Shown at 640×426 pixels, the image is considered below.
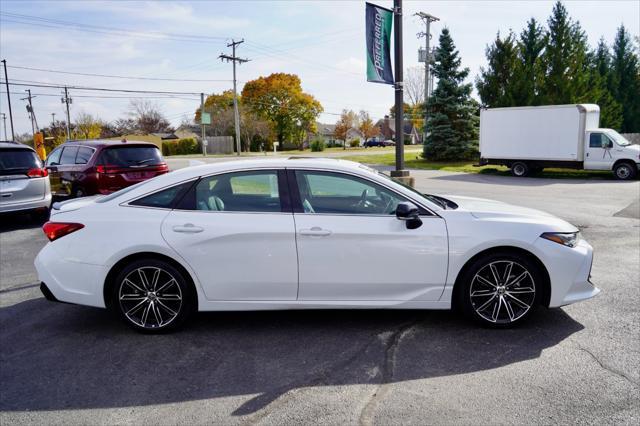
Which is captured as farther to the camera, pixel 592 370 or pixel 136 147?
pixel 136 147

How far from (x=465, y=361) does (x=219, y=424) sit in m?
1.92

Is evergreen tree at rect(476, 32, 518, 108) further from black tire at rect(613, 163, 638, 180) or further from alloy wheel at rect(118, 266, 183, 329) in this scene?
alloy wheel at rect(118, 266, 183, 329)

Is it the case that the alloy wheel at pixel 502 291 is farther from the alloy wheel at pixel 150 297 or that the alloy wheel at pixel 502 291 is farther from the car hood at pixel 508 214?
the alloy wheel at pixel 150 297

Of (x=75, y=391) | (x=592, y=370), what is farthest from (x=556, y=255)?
(x=75, y=391)

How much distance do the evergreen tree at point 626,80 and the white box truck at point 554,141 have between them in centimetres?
2278

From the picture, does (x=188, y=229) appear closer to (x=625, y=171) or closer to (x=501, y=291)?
(x=501, y=291)

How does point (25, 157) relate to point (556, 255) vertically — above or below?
above

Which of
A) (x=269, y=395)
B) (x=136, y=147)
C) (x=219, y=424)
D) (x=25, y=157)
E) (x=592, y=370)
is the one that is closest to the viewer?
(x=219, y=424)

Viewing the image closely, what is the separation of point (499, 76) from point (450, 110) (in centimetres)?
532

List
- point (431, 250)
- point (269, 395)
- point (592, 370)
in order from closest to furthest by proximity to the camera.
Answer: point (269, 395) < point (592, 370) < point (431, 250)

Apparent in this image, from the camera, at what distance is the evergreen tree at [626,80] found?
40094mm

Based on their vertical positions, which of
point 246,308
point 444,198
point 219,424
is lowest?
point 219,424

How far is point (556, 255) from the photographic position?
416 cm

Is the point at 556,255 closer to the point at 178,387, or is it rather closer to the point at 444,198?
the point at 444,198
